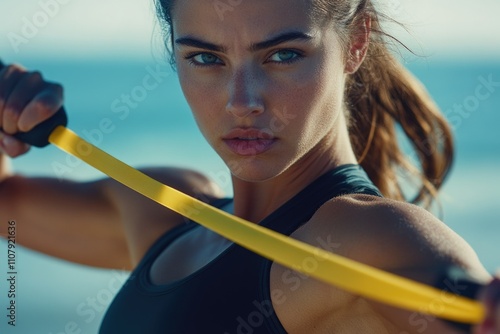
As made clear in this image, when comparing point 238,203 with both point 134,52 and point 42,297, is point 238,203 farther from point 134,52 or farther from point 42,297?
point 134,52

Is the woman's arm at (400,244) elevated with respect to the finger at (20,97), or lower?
elevated

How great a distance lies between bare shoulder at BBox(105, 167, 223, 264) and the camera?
68.1 inches

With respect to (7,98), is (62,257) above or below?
below

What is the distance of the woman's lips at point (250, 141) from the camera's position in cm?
135

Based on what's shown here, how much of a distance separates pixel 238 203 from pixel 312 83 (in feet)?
1.15

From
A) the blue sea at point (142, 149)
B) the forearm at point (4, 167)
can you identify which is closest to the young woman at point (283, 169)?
the forearm at point (4, 167)

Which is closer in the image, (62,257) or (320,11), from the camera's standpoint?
(320,11)

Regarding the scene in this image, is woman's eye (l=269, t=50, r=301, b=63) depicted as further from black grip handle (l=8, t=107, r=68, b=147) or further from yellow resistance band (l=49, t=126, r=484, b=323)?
black grip handle (l=8, t=107, r=68, b=147)

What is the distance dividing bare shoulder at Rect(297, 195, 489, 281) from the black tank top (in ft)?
0.30

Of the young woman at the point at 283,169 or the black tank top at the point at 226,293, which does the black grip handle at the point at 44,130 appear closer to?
the young woman at the point at 283,169

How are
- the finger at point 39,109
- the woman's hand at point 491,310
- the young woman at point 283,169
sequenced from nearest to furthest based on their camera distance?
the woman's hand at point 491,310 → the young woman at point 283,169 → the finger at point 39,109

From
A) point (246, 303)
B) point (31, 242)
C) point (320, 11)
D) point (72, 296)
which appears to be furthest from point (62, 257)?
point (72, 296)

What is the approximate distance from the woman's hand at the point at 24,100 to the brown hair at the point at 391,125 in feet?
0.79

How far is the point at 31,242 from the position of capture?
1.99 metres
